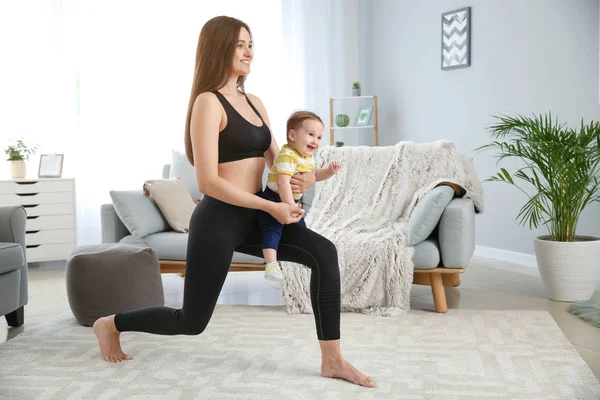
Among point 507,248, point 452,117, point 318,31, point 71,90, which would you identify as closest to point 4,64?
point 71,90

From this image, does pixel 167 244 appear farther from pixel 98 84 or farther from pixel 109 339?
pixel 98 84

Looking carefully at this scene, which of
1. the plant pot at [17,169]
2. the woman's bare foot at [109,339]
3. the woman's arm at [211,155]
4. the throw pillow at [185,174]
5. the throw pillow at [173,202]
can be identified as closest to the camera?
the woman's arm at [211,155]

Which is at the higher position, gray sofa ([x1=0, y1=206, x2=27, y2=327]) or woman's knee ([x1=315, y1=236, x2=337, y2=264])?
woman's knee ([x1=315, y1=236, x2=337, y2=264])

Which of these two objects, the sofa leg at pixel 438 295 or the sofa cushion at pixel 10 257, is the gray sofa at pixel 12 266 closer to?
the sofa cushion at pixel 10 257

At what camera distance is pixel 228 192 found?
1.95 m

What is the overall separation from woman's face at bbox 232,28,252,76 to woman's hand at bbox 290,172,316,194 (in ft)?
1.18

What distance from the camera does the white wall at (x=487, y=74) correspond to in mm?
4180

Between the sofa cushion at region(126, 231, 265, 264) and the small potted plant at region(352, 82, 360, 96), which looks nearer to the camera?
the sofa cushion at region(126, 231, 265, 264)

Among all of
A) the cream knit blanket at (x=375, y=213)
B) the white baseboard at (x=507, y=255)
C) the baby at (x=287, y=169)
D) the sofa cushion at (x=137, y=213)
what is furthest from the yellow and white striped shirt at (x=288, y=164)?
the white baseboard at (x=507, y=255)

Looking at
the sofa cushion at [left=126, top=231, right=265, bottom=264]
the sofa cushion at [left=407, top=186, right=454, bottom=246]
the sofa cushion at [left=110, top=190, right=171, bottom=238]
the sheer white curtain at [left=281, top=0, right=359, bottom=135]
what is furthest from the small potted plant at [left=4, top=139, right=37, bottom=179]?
the sofa cushion at [left=407, top=186, right=454, bottom=246]

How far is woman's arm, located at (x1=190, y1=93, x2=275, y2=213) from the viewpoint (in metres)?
1.92

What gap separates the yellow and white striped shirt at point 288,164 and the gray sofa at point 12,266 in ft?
4.86

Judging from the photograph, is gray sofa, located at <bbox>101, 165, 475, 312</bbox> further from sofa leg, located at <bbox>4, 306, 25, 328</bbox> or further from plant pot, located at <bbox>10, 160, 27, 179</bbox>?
plant pot, located at <bbox>10, 160, 27, 179</bbox>

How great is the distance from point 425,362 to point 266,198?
902 mm
